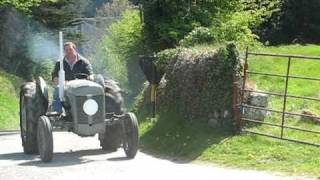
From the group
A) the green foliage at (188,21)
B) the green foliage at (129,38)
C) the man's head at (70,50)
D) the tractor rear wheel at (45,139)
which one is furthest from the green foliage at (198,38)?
the green foliage at (129,38)

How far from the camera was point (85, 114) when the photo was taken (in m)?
12.1

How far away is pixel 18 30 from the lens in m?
34.7

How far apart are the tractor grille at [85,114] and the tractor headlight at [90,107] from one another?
0.17 feet

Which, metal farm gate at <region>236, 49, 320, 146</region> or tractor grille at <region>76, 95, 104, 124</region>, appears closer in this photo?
tractor grille at <region>76, 95, 104, 124</region>

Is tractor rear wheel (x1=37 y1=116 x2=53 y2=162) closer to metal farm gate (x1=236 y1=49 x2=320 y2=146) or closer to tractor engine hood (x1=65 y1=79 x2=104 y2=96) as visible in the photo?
tractor engine hood (x1=65 y1=79 x2=104 y2=96)

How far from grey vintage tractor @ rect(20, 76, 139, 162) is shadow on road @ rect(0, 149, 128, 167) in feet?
0.55

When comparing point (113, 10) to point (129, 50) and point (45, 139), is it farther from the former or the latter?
point (45, 139)

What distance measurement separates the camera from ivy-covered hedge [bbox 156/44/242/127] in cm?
1379

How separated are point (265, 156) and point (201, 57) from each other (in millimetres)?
3145

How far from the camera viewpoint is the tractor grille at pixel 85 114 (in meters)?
12.1

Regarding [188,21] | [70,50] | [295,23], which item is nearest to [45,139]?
[70,50]

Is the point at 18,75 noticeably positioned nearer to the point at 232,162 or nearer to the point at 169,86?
the point at 169,86


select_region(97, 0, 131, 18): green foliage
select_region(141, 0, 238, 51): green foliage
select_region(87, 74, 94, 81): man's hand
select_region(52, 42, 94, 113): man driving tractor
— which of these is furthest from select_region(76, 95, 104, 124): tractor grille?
select_region(97, 0, 131, 18): green foliage

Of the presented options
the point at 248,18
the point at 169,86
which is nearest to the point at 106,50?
the point at 248,18
